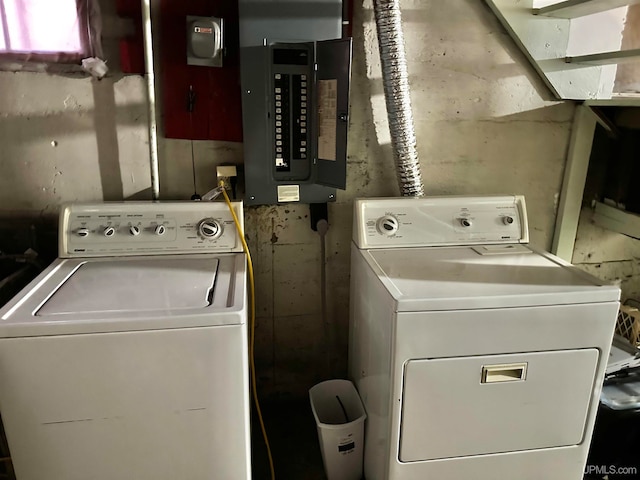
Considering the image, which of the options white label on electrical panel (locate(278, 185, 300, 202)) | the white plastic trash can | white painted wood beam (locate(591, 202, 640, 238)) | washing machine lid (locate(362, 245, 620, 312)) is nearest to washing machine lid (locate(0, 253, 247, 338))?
white label on electrical panel (locate(278, 185, 300, 202))

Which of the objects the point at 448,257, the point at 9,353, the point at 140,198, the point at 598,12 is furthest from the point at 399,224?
the point at 9,353

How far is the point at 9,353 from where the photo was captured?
1.11 metres

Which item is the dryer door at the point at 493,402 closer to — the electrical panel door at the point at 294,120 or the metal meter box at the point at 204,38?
the electrical panel door at the point at 294,120

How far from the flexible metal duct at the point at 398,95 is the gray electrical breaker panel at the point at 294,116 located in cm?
16

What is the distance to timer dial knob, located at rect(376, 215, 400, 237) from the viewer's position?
171cm

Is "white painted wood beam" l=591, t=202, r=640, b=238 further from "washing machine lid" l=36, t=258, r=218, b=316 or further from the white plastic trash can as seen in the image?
"washing machine lid" l=36, t=258, r=218, b=316

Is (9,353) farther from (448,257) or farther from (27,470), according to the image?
(448,257)

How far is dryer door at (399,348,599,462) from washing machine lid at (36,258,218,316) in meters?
0.63

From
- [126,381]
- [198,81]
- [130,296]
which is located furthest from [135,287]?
[198,81]

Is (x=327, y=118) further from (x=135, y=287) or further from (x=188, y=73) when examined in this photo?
(x=135, y=287)

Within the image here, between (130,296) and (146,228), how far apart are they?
1.29 ft

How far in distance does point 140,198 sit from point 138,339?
0.77m

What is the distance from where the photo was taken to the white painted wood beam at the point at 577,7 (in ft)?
5.21

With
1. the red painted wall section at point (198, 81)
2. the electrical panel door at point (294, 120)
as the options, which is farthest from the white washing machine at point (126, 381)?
the red painted wall section at point (198, 81)
